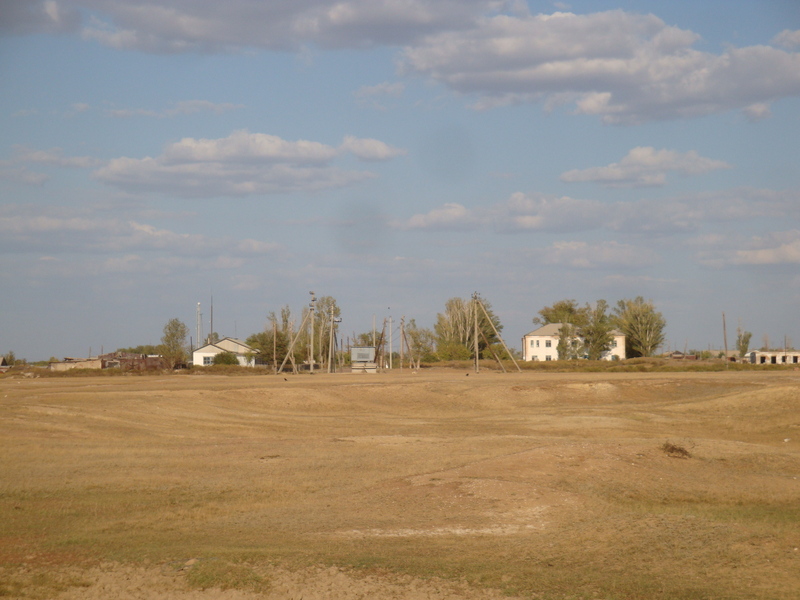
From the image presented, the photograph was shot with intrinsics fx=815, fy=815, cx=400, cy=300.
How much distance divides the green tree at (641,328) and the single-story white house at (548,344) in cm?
155

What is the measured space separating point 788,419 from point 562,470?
22992mm

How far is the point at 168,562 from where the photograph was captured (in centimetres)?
1161

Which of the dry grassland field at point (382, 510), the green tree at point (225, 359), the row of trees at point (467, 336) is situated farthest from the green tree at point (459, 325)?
the dry grassland field at point (382, 510)

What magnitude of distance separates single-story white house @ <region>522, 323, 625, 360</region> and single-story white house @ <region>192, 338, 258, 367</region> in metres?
47.9

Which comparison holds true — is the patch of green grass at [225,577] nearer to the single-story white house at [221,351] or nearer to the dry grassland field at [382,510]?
the dry grassland field at [382,510]

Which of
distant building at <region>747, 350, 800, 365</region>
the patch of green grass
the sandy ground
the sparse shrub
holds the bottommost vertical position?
the sandy ground

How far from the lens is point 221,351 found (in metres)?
121

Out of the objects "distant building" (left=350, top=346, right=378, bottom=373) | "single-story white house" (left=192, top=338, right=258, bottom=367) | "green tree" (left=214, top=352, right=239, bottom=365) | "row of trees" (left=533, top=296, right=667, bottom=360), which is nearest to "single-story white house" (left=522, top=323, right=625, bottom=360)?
"row of trees" (left=533, top=296, right=667, bottom=360)

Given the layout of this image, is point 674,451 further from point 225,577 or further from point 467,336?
point 467,336

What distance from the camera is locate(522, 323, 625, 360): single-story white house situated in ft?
438

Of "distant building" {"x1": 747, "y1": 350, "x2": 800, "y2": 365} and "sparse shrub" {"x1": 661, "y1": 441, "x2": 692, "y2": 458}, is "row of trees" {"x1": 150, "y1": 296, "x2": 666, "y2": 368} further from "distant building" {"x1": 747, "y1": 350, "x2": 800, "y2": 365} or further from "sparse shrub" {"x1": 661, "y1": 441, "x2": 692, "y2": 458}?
"sparse shrub" {"x1": 661, "y1": 441, "x2": 692, "y2": 458}

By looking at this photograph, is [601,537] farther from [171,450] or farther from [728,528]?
Answer: [171,450]

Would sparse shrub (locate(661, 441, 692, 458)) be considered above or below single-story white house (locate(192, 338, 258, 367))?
below

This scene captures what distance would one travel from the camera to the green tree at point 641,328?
130 meters
